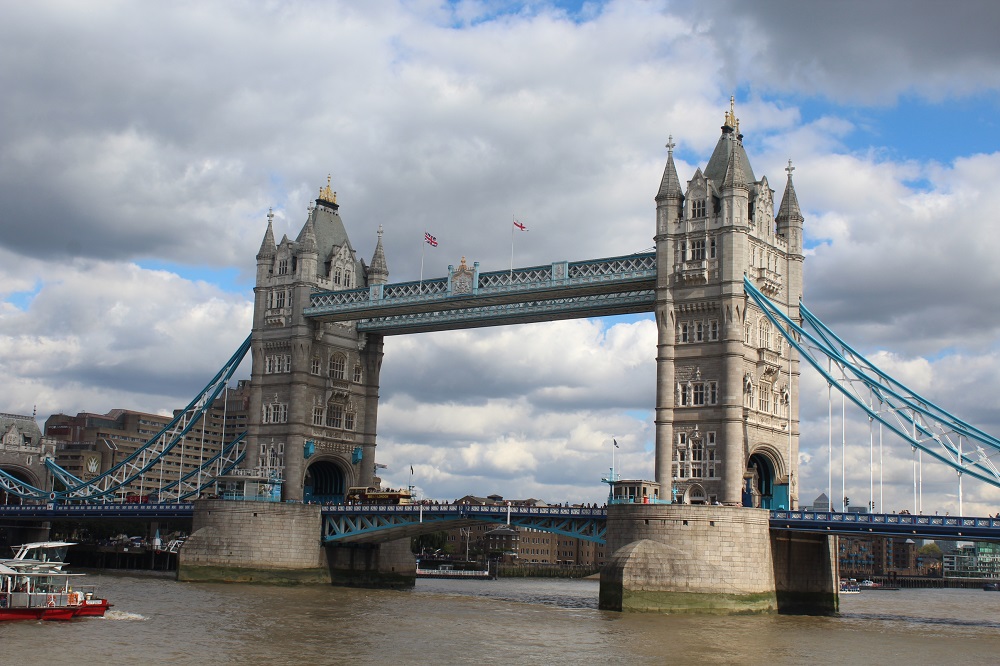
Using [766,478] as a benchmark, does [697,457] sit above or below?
above

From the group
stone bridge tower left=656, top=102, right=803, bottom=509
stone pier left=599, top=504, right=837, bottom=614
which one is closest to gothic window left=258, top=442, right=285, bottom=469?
stone bridge tower left=656, top=102, right=803, bottom=509

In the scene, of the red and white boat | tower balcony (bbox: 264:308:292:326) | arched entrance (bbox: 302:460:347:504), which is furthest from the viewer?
arched entrance (bbox: 302:460:347:504)

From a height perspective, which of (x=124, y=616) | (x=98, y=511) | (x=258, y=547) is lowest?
(x=124, y=616)

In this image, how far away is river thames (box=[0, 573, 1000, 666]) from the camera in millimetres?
42625

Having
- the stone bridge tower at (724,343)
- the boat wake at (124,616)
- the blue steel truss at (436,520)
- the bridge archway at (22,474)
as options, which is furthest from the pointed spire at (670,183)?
the bridge archway at (22,474)

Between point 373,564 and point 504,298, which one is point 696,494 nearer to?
point 504,298

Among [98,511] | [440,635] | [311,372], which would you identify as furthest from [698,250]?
[98,511]

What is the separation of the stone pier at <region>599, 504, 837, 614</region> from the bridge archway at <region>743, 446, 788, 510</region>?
521 cm

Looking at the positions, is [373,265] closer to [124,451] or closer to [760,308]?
[760,308]

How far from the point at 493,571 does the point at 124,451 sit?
85.3 m

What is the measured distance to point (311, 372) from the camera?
297ft

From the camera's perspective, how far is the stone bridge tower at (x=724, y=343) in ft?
228

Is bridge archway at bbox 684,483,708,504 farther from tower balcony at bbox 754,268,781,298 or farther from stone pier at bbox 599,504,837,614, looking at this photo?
tower balcony at bbox 754,268,781,298

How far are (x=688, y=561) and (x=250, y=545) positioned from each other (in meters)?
30.9
